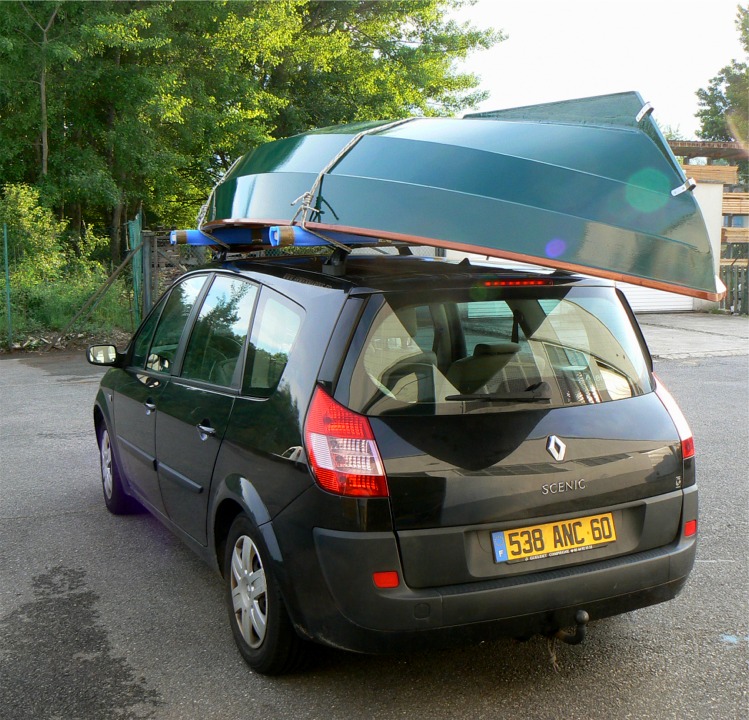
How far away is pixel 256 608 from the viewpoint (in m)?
3.46

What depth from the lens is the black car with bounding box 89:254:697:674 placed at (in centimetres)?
297

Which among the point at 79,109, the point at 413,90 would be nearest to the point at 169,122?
the point at 79,109

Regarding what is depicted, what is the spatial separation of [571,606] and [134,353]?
318cm

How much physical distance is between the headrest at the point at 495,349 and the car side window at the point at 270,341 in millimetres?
711

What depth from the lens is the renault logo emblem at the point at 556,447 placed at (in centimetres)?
312

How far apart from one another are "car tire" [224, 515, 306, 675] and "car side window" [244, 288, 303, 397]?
0.55 meters

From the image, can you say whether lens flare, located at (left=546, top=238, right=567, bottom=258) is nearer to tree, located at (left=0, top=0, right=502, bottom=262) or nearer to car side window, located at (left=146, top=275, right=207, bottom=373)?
car side window, located at (left=146, top=275, right=207, bottom=373)

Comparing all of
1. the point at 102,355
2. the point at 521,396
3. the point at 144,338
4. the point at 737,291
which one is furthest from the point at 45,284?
the point at 737,291

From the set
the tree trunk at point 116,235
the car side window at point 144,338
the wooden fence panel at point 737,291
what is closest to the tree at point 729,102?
the wooden fence panel at point 737,291

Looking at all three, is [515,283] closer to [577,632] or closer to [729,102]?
[577,632]

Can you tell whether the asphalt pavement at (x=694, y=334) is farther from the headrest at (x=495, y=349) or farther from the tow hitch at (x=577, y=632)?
the tow hitch at (x=577, y=632)

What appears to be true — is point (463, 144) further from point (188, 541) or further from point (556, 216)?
point (188, 541)

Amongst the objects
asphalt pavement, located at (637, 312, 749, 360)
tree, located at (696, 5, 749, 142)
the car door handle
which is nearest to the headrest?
the car door handle

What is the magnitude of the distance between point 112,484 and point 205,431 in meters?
1.99
